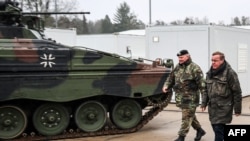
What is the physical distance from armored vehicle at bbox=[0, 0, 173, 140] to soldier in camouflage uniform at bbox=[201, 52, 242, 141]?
9.23 feet

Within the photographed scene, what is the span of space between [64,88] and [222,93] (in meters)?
3.35

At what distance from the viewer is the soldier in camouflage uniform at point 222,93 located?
6801mm

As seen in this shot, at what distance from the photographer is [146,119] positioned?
996 cm

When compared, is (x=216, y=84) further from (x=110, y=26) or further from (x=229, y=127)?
(x=110, y=26)

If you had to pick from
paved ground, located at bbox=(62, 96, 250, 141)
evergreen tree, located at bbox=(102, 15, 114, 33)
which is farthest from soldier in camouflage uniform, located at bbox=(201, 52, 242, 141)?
evergreen tree, located at bbox=(102, 15, 114, 33)

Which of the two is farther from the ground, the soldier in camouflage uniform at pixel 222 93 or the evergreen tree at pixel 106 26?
the evergreen tree at pixel 106 26

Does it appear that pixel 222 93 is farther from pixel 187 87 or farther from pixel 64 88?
pixel 64 88

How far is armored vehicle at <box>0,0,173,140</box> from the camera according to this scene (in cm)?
866

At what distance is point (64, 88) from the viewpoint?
353 inches

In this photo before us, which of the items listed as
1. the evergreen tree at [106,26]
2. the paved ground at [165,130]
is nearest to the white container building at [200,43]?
the paved ground at [165,130]

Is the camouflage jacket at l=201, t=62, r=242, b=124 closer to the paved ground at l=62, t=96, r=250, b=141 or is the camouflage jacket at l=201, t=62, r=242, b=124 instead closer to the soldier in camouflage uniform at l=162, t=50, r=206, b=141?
the soldier in camouflage uniform at l=162, t=50, r=206, b=141

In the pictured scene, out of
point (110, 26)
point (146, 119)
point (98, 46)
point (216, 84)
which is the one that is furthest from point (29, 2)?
point (110, 26)

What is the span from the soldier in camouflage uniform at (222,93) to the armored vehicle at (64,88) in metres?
2.81

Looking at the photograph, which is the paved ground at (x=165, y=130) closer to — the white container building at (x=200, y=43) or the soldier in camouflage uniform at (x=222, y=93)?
the soldier in camouflage uniform at (x=222, y=93)
